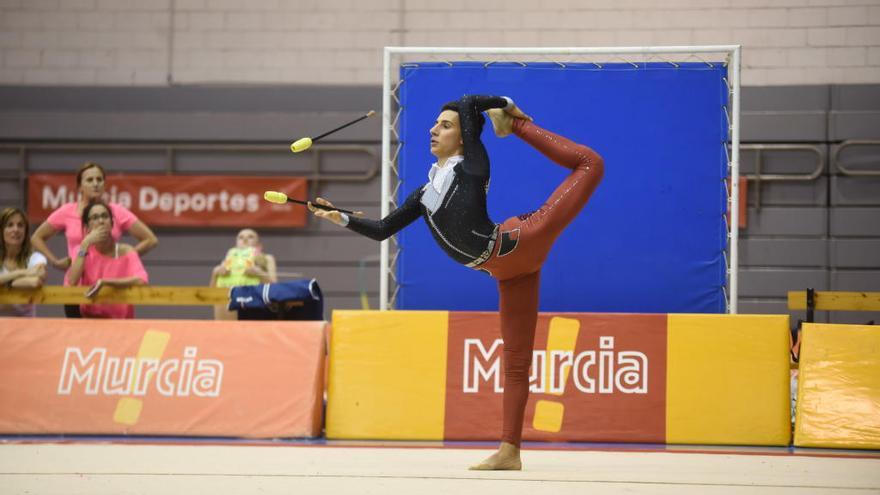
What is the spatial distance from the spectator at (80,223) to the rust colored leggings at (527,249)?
3.39 m

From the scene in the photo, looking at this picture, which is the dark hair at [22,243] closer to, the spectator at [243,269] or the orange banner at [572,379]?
the spectator at [243,269]

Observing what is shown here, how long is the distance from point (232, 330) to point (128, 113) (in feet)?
18.4

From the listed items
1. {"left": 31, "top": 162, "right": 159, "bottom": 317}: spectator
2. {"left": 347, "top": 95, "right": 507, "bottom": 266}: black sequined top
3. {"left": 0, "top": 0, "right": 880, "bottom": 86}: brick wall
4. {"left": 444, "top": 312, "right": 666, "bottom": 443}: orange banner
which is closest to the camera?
{"left": 347, "top": 95, "right": 507, "bottom": 266}: black sequined top

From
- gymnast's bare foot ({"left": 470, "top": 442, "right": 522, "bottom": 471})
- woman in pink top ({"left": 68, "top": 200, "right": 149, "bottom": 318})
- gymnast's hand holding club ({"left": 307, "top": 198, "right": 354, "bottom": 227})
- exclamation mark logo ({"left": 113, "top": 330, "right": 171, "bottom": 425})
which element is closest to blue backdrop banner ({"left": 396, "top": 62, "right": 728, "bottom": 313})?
exclamation mark logo ({"left": 113, "top": 330, "right": 171, "bottom": 425})

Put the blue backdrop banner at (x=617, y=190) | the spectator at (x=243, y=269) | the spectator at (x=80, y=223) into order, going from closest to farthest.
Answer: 1. the blue backdrop banner at (x=617, y=190)
2. the spectator at (x=80, y=223)
3. the spectator at (x=243, y=269)

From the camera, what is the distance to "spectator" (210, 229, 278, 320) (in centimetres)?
893

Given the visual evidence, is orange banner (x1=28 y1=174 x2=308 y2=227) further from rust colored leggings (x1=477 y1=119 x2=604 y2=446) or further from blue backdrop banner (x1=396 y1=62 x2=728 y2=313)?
rust colored leggings (x1=477 y1=119 x2=604 y2=446)

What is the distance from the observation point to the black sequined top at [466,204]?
179 inches

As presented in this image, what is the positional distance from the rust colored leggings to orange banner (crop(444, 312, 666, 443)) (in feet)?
4.58

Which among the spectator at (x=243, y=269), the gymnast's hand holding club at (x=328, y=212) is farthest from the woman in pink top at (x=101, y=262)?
the gymnast's hand holding club at (x=328, y=212)

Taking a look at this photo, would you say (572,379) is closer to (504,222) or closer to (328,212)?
(504,222)

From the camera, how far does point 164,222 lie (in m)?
11.0

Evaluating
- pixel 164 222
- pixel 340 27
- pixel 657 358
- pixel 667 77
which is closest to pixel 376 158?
pixel 340 27

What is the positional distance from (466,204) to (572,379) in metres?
2.02
